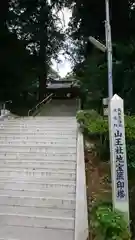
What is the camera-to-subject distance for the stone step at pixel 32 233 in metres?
5.12

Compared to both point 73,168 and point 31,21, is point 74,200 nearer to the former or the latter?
point 73,168

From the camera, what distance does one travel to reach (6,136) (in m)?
11.0

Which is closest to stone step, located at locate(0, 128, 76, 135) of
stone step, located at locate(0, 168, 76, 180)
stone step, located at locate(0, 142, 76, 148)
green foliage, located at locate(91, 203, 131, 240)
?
stone step, located at locate(0, 142, 76, 148)

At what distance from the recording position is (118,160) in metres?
5.08

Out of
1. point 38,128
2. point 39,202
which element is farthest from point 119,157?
point 38,128

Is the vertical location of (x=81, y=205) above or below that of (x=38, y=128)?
below

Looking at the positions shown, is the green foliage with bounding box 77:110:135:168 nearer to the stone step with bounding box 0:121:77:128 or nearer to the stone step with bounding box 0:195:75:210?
the stone step with bounding box 0:121:77:128

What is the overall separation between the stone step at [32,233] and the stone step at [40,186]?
154cm

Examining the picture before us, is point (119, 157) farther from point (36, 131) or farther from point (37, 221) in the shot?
point (36, 131)

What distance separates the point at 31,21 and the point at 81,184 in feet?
47.6

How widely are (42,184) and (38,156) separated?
1.81 metres

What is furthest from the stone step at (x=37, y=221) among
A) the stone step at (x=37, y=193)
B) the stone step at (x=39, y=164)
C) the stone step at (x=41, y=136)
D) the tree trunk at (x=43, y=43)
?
the tree trunk at (x=43, y=43)

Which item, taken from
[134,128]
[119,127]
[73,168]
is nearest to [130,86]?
[134,128]

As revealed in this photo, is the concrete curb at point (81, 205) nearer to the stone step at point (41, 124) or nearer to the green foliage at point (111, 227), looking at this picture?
the green foliage at point (111, 227)
